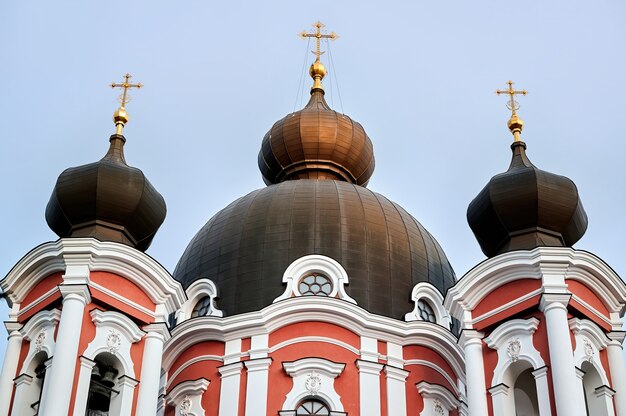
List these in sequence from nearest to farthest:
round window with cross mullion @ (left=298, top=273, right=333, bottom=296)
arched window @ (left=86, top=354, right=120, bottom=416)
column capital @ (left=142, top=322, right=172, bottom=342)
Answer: arched window @ (left=86, top=354, right=120, bottom=416)
column capital @ (left=142, top=322, right=172, bottom=342)
round window with cross mullion @ (left=298, top=273, right=333, bottom=296)

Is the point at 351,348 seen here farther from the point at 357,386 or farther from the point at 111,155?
the point at 111,155

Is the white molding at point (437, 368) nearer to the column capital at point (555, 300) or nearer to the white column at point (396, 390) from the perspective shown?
the white column at point (396, 390)

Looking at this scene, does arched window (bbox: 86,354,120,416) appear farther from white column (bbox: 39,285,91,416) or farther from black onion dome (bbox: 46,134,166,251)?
black onion dome (bbox: 46,134,166,251)

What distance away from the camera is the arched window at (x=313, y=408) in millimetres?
21891

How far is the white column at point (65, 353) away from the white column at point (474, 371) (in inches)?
233

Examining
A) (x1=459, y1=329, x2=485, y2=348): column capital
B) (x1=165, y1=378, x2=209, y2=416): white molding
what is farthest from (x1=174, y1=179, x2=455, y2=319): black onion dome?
(x1=459, y1=329, x2=485, y2=348): column capital

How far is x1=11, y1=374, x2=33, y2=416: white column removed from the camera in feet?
64.7

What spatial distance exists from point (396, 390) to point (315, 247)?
3110 mm

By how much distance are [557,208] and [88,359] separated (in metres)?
7.76

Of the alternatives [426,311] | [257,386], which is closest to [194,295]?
[257,386]

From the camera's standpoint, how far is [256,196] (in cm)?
2528

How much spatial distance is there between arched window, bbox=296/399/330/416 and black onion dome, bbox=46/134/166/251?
3850 millimetres

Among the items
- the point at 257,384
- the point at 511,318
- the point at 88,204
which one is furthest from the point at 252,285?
the point at 511,318

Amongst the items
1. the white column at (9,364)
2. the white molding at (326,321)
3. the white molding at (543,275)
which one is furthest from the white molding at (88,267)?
the white molding at (543,275)
